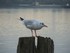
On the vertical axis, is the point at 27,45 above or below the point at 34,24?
below

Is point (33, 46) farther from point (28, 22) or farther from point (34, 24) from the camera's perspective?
point (28, 22)

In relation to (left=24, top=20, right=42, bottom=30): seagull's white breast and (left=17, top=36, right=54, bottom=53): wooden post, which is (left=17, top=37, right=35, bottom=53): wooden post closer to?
(left=17, top=36, right=54, bottom=53): wooden post

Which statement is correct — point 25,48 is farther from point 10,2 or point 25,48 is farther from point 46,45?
point 10,2

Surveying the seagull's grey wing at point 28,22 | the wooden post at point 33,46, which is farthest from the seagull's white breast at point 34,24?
the wooden post at point 33,46

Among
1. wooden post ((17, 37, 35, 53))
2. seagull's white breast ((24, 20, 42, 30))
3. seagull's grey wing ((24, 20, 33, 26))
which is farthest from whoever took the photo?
seagull's grey wing ((24, 20, 33, 26))

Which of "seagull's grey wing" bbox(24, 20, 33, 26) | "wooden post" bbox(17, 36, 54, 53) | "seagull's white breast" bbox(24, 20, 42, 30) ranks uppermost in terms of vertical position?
"seagull's grey wing" bbox(24, 20, 33, 26)

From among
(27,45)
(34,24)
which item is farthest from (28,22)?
Answer: (27,45)

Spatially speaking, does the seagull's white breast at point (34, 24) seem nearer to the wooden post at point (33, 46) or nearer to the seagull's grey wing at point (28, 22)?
the seagull's grey wing at point (28, 22)

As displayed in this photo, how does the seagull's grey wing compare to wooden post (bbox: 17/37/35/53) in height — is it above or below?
above

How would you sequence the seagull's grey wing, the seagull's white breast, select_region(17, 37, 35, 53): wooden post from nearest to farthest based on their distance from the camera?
select_region(17, 37, 35, 53): wooden post, the seagull's white breast, the seagull's grey wing

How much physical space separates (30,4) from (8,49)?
59672mm

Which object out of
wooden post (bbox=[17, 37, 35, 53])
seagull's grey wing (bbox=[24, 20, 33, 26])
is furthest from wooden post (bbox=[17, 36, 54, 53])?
seagull's grey wing (bbox=[24, 20, 33, 26])

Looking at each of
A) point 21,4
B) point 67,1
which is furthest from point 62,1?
point 21,4

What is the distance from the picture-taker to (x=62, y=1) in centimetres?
7019
